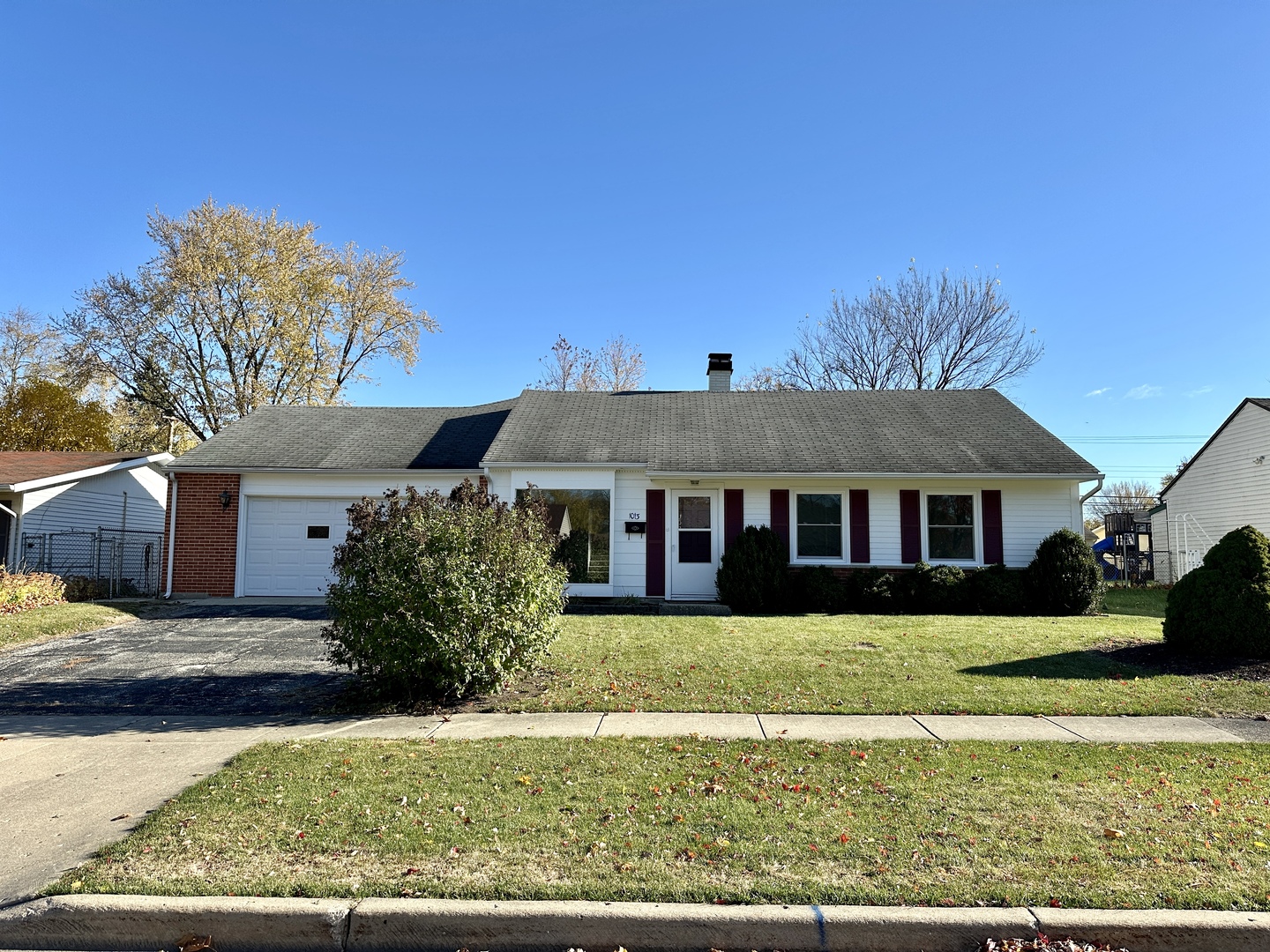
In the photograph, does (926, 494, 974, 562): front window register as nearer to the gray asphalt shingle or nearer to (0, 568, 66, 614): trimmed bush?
the gray asphalt shingle

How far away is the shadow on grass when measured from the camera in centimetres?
860

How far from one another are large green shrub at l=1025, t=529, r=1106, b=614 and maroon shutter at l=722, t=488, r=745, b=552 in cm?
567

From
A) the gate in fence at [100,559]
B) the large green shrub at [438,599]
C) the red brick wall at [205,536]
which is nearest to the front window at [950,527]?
the large green shrub at [438,599]

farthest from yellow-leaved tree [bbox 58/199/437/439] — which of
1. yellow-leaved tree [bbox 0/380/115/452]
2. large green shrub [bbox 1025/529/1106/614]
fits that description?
large green shrub [bbox 1025/529/1106/614]

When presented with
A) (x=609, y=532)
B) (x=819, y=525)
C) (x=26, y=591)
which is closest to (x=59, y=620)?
(x=26, y=591)

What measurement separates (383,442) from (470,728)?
13.0 m

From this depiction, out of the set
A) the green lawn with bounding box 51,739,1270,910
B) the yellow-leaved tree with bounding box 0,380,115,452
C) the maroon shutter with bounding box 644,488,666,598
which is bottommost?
the green lawn with bounding box 51,739,1270,910

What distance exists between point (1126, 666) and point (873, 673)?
3.18 m

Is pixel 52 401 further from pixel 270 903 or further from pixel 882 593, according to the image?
pixel 270 903

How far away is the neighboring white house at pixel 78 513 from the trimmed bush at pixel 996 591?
57.9 feet

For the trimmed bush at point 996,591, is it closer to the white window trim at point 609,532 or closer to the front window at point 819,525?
the front window at point 819,525

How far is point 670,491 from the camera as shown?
16.2m

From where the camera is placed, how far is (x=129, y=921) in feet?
11.5

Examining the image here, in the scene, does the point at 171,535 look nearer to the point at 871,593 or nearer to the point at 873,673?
the point at 871,593
